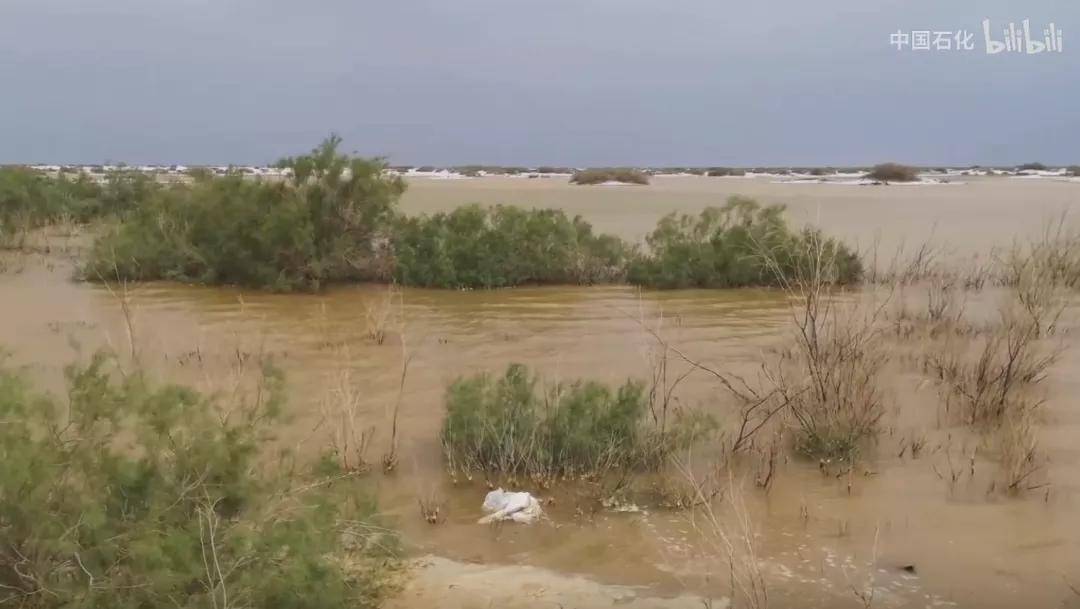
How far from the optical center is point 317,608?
3221 mm

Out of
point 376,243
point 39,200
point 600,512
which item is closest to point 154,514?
point 600,512

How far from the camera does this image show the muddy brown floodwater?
13.5 feet

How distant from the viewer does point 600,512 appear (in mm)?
4973

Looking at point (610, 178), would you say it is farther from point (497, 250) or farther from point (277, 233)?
point (277, 233)

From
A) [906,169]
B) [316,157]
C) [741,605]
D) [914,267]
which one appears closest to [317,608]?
[741,605]

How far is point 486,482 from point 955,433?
337 cm

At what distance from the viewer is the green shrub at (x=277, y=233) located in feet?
39.7

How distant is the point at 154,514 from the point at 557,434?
283 cm

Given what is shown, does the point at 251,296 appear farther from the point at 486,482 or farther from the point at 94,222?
the point at 94,222

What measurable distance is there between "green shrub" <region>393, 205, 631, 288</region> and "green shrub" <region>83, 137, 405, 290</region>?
504 millimetres

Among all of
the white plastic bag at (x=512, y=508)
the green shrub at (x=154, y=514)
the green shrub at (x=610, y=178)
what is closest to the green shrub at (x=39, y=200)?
the white plastic bag at (x=512, y=508)

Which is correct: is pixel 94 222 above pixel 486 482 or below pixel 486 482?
above

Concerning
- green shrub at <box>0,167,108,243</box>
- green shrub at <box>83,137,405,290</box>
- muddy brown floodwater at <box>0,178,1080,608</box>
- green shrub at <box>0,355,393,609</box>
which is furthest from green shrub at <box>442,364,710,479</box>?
green shrub at <box>0,167,108,243</box>

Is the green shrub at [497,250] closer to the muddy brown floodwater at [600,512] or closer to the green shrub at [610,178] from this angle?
the muddy brown floodwater at [600,512]
